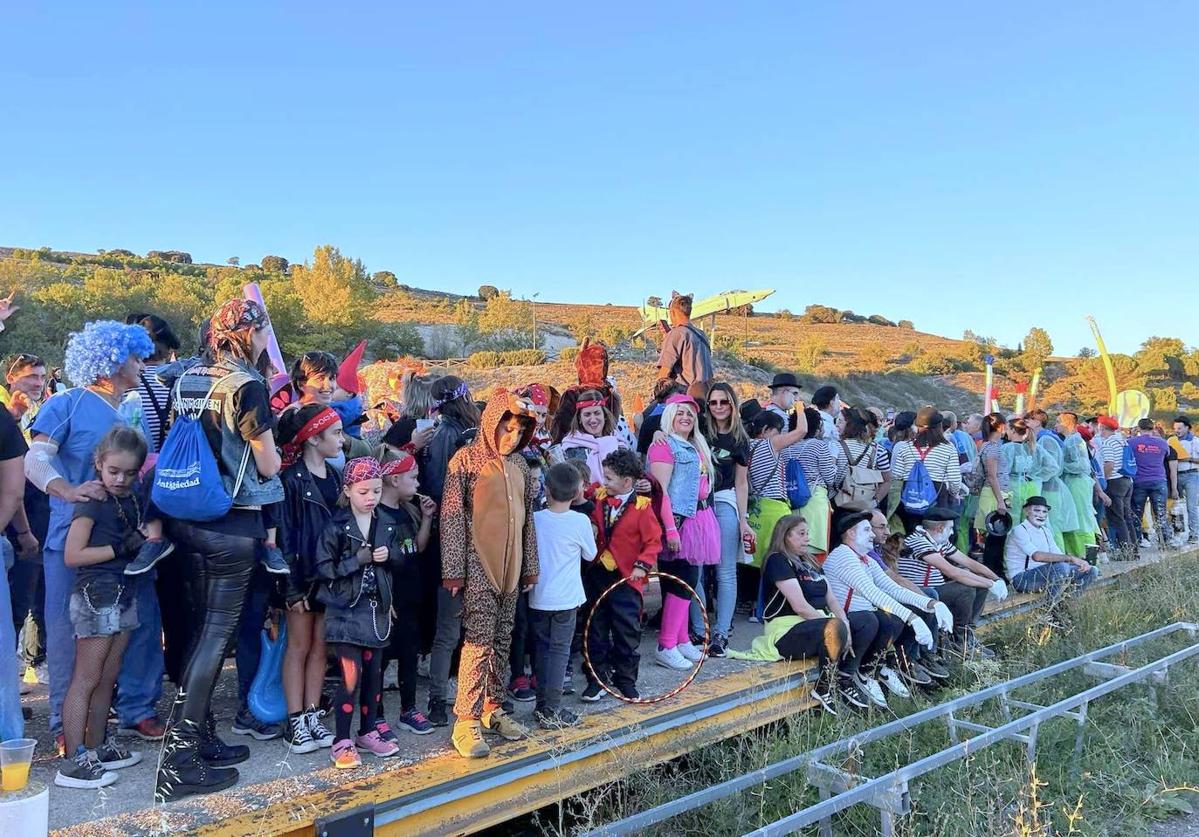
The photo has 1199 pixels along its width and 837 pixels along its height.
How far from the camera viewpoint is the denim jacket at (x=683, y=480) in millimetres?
5957

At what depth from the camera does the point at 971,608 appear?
7344 mm

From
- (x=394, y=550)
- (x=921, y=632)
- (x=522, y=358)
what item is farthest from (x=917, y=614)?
(x=522, y=358)

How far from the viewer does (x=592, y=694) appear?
512cm

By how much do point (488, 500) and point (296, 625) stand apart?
116 centimetres

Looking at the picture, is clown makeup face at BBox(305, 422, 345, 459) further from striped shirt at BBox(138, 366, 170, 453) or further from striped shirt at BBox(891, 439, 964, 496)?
striped shirt at BBox(891, 439, 964, 496)

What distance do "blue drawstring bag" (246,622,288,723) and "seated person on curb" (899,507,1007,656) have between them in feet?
17.1

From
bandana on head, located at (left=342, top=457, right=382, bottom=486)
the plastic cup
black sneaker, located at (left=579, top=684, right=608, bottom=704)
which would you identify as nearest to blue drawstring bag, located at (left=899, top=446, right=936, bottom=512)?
black sneaker, located at (left=579, top=684, right=608, bottom=704)

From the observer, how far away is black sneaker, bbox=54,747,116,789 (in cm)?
361

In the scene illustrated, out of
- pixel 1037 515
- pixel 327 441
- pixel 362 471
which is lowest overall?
pixel 1037 515

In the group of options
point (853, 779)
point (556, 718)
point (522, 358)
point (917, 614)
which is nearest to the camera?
point (853, 779)

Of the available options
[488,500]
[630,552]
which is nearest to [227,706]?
[488,500]

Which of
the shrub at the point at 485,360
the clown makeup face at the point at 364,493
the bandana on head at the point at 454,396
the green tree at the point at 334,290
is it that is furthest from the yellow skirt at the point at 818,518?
the green tree at the point at 334,290

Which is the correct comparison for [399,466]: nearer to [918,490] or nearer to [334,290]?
[918,490]

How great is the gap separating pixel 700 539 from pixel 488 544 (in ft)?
7.08
